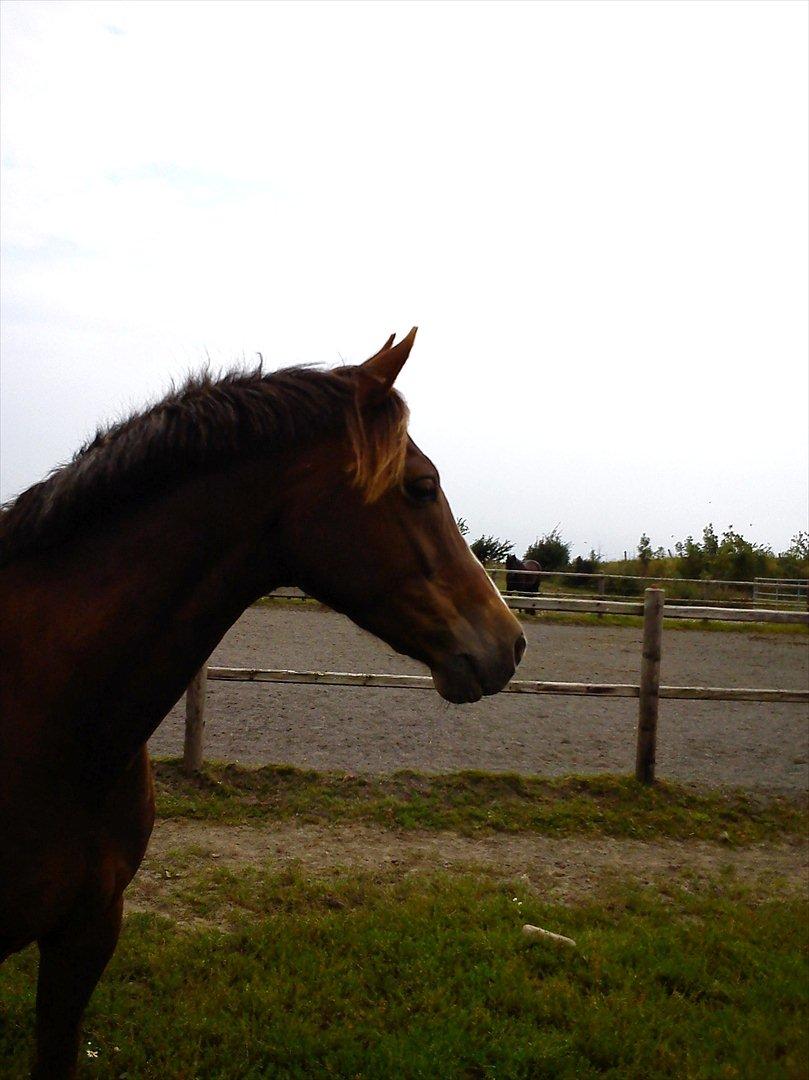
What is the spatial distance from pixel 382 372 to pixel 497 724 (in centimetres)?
685

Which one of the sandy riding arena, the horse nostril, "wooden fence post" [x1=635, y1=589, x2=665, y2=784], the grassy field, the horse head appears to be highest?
the horse head

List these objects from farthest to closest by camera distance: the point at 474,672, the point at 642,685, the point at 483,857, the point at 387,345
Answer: the point at 642,685 < the point at 483,857 < the point at 387,345 < the point at 474,672

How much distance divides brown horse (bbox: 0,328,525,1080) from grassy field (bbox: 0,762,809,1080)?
55.5 inches

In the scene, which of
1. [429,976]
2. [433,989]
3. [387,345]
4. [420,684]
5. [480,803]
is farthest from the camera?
[420,684]

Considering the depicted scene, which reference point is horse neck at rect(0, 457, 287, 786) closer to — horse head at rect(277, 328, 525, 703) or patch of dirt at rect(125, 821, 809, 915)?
horse head at rect(277, 328, 525, 703)

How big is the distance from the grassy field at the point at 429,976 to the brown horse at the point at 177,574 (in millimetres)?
1409

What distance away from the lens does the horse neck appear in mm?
1797

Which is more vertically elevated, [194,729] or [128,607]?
[128,607]

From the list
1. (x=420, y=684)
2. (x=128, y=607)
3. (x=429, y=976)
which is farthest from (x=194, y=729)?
(x=128, y=607)

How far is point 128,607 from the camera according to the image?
1.80 metres

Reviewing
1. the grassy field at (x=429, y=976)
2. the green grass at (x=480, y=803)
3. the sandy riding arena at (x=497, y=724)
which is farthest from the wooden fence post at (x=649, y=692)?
the grassy field at (x=429, y=976)

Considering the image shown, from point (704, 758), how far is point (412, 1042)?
531cm

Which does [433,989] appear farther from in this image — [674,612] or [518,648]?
[674,612]

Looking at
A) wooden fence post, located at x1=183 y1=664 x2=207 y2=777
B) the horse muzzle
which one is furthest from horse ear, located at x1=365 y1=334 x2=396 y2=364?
wooden fence post, located at x1=183 y1=664 x2=207 y2=777
